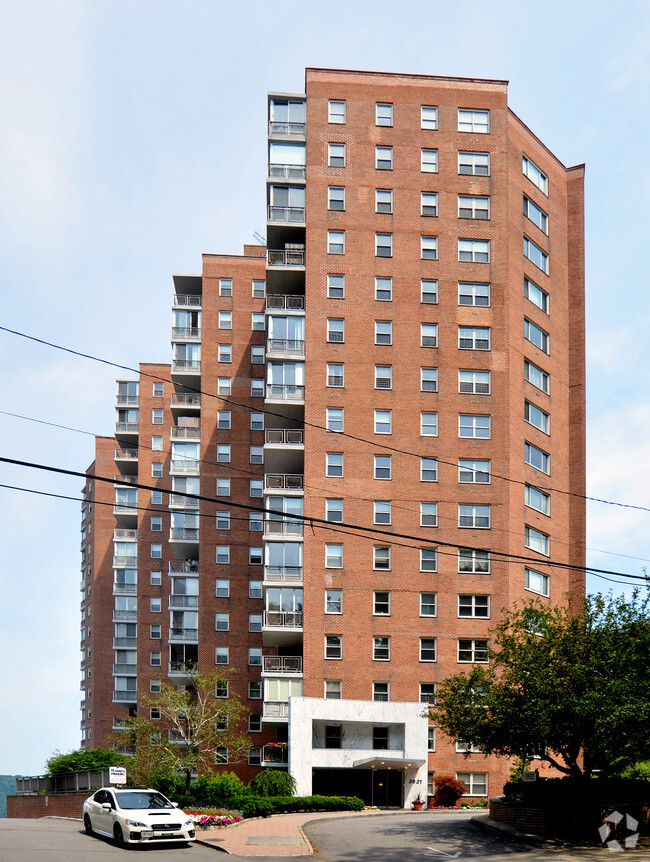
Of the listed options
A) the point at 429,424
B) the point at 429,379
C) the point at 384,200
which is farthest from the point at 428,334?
the point at 384,200

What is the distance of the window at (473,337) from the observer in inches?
2388

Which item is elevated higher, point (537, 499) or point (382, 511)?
point (537, 499)

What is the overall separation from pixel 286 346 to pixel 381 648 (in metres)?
18.2

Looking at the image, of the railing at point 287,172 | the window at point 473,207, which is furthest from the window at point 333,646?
the railing at point 287,172

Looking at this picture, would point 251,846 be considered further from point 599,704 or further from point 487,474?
point 487,474

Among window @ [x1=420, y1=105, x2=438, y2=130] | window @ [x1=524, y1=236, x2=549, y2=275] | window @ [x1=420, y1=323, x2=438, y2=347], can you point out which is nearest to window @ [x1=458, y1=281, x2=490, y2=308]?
window @ [x1=420, y1=323, x2=438, y2=347]

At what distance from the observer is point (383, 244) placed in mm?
61500

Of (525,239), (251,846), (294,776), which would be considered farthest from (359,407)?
(251,846)

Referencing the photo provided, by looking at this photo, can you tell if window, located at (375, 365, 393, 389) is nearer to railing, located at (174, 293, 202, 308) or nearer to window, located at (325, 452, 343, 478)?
window, located at (325, 452, 343, 478)

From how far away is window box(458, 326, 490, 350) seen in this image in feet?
199

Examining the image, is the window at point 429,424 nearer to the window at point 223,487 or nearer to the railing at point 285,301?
the railing at point 285,301

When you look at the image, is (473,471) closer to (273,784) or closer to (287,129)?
(273,784)

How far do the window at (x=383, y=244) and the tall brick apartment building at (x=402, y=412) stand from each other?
14 centimetres

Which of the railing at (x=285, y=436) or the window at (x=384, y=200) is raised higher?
the window at (x=384, y=200)
